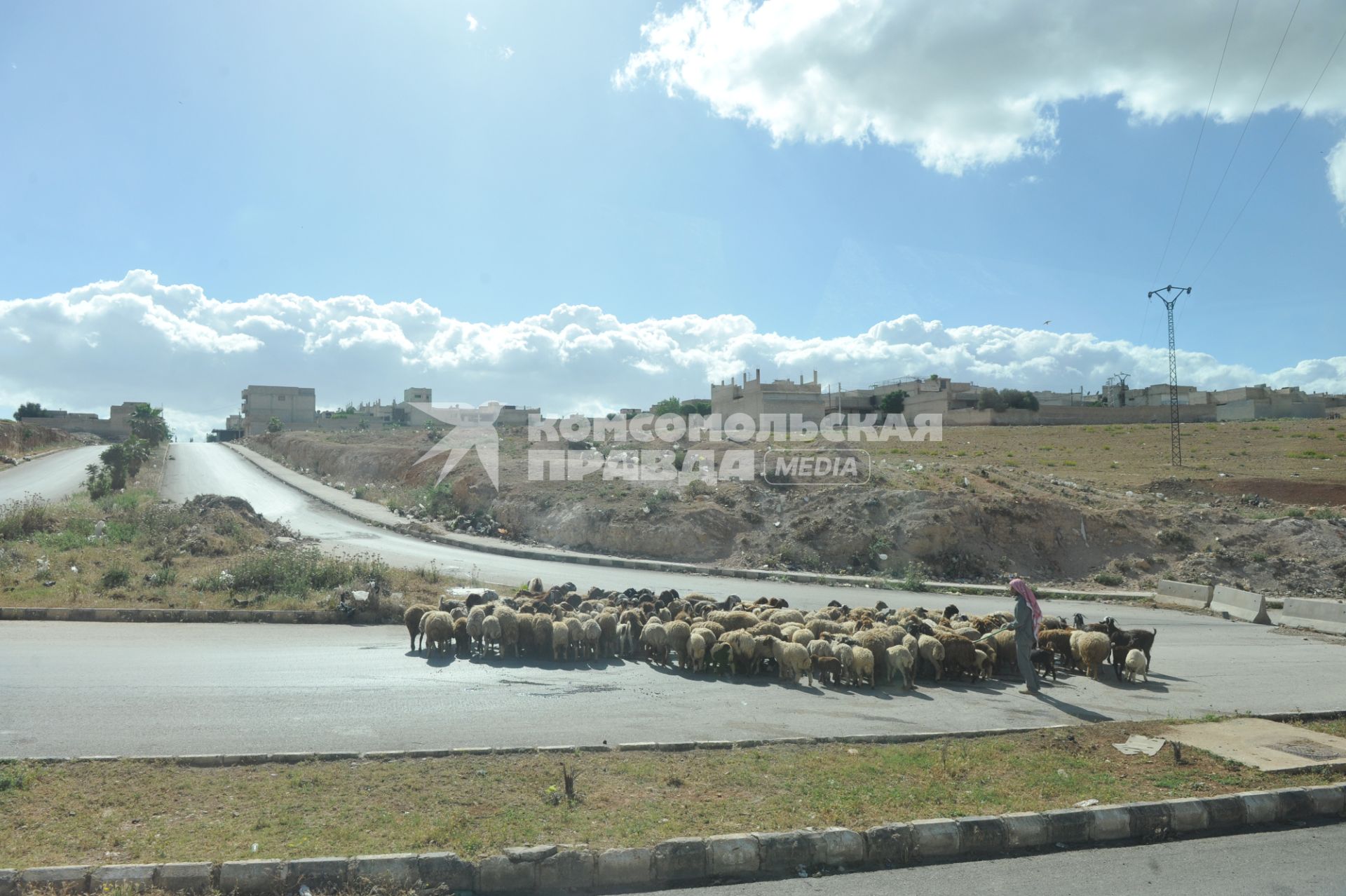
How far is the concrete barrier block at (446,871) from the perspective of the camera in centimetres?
545

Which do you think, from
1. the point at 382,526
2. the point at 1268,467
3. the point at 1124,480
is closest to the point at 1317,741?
the point at 382,526

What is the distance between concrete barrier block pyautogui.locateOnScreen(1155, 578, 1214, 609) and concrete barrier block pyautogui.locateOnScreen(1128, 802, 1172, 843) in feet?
61.2

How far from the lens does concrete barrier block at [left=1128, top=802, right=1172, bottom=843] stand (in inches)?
267

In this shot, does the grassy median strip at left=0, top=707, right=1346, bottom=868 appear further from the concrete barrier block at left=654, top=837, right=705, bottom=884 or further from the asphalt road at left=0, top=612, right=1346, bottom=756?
the asphalt road at left=0, top=612, right=1346, bottom=756

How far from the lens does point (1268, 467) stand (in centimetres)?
4681

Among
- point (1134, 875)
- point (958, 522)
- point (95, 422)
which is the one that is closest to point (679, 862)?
point (1134, 875)

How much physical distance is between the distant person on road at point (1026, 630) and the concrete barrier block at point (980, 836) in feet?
19.4

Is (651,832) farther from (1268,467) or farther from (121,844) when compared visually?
(1268,467)

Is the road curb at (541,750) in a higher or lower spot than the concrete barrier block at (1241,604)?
higher

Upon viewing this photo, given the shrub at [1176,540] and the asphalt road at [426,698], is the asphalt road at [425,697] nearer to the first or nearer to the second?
the asphalt road at [426,698]

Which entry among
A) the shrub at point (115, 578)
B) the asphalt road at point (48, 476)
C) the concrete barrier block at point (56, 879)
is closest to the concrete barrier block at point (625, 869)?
the concrete barrier block at point (56, 879)

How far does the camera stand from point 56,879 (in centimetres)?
519

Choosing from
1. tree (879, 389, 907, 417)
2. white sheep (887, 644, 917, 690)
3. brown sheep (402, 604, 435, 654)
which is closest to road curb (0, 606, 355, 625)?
brown sheep (402, 604, 435, 654)

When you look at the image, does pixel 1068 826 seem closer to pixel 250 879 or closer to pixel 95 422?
pixel 250 879
